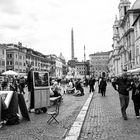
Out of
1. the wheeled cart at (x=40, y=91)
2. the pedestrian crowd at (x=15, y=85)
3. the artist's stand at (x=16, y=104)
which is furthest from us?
the pedestrian crowd at (x=15, y=85)

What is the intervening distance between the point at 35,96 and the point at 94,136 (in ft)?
16.2

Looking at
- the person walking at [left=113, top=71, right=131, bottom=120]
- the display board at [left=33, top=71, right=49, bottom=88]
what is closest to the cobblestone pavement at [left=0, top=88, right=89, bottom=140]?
the person walking at [left=113, top=71, right=131, bottom=120]

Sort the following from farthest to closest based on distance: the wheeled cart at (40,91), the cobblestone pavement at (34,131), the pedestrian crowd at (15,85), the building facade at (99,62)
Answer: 1. the building facade at (99,62)
2. the pedestrian crowd at (15,85)
3. the wheeled cart at (40,91)
4. the cobblestone pavement at (34,131)

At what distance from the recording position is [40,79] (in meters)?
11.5

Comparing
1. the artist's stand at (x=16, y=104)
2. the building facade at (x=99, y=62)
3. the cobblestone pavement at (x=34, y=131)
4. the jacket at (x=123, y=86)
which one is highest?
the building facade at (x=99, y=62)

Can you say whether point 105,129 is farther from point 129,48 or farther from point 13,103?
point 129,48

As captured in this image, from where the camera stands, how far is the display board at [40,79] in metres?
11.2

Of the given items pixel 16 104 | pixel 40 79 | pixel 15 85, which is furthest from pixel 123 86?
pixel 15 85

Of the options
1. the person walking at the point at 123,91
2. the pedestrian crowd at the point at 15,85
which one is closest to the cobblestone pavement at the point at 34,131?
the person walking at the point at 123,91

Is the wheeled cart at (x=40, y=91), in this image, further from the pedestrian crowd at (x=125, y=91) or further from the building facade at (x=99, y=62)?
the building facade at (x=99, y=62)

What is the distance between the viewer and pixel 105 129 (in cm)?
754

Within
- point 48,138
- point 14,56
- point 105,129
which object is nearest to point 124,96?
point 105,129

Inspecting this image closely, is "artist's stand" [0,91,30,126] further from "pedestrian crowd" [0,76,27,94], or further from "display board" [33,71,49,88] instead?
"pedestrian crowd" [0,76,27,94]

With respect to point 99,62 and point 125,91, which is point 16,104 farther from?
point 99,62
